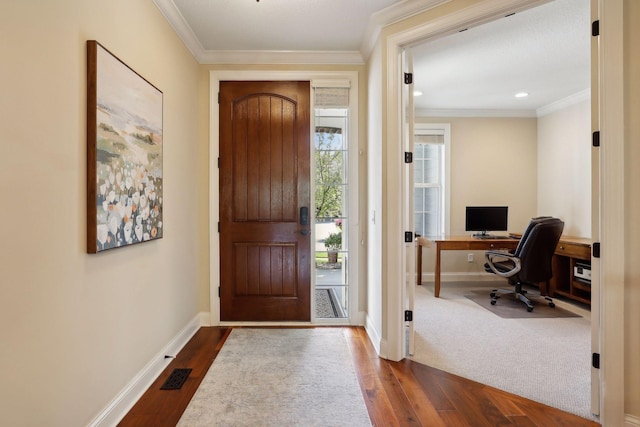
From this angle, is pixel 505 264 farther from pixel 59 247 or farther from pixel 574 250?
pixel 59 247

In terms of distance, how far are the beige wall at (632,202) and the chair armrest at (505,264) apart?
7.61 feet

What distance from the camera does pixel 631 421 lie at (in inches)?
67.4

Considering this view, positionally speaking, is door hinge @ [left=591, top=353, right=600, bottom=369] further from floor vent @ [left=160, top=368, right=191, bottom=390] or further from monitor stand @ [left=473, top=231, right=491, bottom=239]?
→ monitor stand @ [left=473, top=231, right=491, bottom=239]

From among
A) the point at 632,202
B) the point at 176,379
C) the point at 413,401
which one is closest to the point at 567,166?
the point at 632,202

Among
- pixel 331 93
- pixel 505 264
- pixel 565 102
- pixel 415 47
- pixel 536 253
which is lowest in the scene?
pixel 505 264

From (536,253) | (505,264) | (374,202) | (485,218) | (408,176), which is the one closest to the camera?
(408,176)

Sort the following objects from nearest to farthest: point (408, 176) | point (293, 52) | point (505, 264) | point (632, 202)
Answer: point (632, 202) < point (408, 176) < point (293, 52) < point (505, 264)

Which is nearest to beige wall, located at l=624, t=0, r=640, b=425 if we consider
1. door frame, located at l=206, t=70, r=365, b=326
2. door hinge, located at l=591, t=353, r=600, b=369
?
door hinge, located at l=591, t=353, r=600, b=369

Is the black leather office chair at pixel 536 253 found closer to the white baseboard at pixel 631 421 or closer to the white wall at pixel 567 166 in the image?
the white wall at pixel 567 166

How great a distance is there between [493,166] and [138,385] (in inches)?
202

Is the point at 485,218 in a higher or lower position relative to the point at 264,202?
lower

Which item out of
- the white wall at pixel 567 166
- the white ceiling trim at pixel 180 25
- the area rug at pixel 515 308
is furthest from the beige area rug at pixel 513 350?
the white ceiling trim at pixel 180 25

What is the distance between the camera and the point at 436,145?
5.23 m

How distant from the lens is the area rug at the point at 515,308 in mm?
3727
